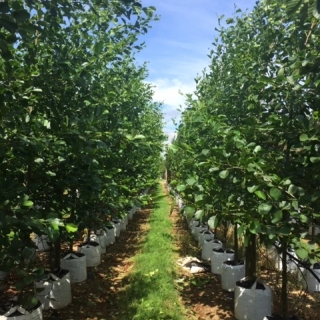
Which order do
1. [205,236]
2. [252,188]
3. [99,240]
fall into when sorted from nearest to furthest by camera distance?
[252,188]
[99,240]
[205,236]

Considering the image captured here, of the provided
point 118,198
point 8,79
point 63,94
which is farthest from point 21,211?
point 118,198

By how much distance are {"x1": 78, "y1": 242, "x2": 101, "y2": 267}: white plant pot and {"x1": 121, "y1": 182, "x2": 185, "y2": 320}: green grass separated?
2.76ft

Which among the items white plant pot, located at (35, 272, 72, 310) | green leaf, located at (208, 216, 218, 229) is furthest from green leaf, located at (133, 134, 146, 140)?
white plant pot, located at (35, 272, 72, 310)

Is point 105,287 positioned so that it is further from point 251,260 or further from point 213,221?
point 213,221

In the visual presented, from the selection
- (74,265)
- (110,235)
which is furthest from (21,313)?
(110,235)

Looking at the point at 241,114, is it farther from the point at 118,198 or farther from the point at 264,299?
the point at 264,299

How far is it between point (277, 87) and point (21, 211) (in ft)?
6.88

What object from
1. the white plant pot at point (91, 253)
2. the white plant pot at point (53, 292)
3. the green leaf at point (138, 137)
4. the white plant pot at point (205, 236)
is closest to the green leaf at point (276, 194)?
the green leaf at point (138, 137)

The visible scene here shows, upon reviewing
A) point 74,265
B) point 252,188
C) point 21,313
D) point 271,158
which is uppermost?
point 271,158

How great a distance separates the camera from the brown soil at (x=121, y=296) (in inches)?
184

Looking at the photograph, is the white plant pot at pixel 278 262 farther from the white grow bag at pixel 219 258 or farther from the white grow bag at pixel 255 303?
the white grow bag at pixel 255 303

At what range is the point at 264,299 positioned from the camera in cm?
431

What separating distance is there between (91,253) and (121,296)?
5.57 ft

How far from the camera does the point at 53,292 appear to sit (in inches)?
184
